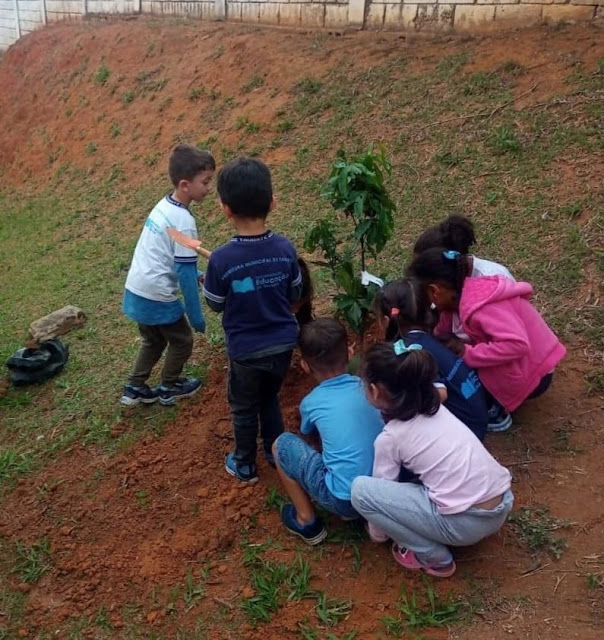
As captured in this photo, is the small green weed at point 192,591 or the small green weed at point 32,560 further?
the small green weed at point 32,560

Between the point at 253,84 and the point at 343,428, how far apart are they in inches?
319

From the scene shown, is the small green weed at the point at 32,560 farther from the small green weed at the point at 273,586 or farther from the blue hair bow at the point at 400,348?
the blue hair bow at the point at 400,348

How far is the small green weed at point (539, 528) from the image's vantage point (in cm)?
259

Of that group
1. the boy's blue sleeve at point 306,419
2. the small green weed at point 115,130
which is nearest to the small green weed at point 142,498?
the boy's blue sleeve at point 306,419

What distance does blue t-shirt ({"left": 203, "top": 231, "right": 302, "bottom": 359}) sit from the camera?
2.74 metres

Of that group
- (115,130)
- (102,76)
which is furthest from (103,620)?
(102,76)

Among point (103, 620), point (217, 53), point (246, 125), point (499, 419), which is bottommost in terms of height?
point (103, 620)

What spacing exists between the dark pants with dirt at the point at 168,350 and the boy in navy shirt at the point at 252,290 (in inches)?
33.6

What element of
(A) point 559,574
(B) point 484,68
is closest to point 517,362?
(A) point 559,574

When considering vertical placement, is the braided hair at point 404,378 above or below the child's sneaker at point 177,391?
above

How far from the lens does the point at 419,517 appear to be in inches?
93.5

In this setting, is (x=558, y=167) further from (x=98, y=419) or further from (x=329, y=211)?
(x=98, y=419)

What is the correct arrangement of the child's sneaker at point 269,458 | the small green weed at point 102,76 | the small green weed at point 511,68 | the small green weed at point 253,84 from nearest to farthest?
1. the child's sneaker at point 269,458
2. the small green weed at point 511,68
3. the small green weed at point 253,84
4. the small green weed at point 102,76

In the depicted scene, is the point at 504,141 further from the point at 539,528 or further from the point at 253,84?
the point at 253,84
